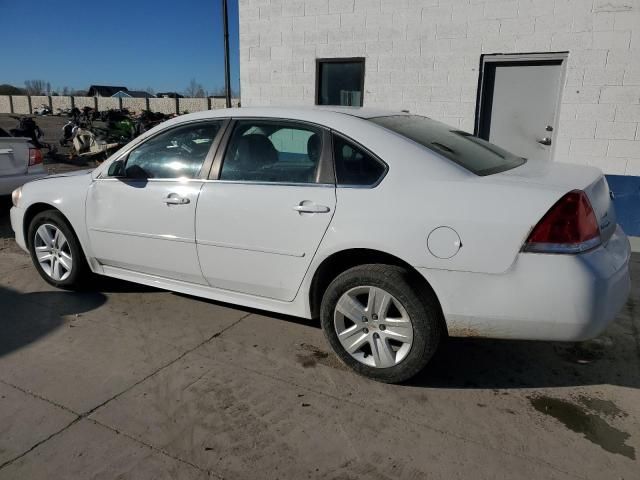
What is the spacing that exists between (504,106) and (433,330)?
193 inches

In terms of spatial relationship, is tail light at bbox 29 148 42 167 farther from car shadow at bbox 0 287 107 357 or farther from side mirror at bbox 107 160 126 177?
side mirror at bbox 107 160 126 177

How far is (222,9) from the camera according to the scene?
8.93 m

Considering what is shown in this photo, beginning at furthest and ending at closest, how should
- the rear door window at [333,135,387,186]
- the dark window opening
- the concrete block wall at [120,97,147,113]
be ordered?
the concrete block wall at [120,97,147,113]
the dark window opening
the rear door window at [333,135,387,186]

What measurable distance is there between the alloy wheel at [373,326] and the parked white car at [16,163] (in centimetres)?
543

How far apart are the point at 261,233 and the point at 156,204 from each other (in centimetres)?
94

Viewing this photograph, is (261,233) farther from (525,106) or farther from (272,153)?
(525,106)

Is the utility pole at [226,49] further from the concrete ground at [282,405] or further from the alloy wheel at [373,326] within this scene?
the alloy wheel at [373,326]

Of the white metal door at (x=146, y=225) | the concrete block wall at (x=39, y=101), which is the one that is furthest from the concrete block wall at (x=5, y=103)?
the white metal door at (x=146, y=225)

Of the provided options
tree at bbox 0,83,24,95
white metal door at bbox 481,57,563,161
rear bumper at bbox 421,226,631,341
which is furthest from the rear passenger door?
tree at bbox 0,83,24,95

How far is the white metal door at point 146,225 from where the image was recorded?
357 centimetres

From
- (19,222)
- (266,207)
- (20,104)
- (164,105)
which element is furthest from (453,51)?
(20,104)

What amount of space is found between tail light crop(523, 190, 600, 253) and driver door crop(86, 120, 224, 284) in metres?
2.15

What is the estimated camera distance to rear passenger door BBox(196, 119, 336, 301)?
310 cm

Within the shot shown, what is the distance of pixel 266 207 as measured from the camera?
320 centimetres
